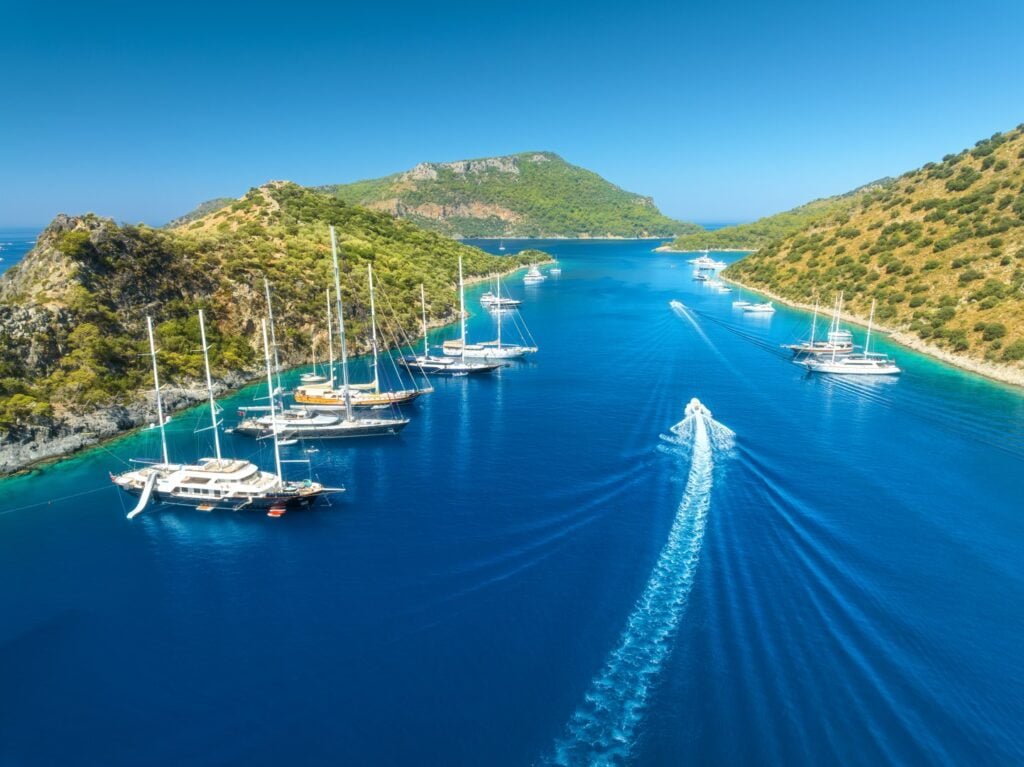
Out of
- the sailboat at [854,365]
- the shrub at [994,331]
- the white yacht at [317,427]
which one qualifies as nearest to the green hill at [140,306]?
the white yacht at [317,427]

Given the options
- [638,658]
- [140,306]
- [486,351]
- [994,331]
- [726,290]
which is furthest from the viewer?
[726,290]

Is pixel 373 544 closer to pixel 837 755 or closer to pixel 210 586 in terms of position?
pixel 210 586

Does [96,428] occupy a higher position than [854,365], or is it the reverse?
[854,365]

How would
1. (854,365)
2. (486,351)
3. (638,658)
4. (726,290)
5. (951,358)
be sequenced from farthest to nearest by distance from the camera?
(726,290) < (486,351) < (951,358) < (854,365) < (638,658)

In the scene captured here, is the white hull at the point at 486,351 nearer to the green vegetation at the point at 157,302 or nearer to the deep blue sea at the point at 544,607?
the green vegetation at the point at 157,302

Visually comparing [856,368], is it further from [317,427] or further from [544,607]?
[317,427]

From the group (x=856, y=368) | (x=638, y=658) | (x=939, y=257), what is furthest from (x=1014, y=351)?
(x=638, y=658)

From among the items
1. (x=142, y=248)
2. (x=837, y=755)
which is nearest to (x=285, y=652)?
(x=837, y=755)
